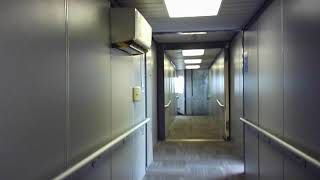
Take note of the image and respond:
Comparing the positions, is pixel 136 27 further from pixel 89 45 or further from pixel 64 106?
pixel 64 106

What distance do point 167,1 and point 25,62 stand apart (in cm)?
211

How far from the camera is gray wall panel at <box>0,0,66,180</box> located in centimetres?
132

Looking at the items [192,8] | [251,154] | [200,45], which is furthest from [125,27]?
[200,45]

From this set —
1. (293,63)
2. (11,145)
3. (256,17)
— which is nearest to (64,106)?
(11,145)

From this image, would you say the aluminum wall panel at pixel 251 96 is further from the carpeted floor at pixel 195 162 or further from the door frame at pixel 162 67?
the door frame at pixel 162 67

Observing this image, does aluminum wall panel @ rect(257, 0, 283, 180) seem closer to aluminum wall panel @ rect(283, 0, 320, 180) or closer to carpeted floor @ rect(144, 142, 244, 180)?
aluminum wall panel @ rect(283, 0, 320, 180)

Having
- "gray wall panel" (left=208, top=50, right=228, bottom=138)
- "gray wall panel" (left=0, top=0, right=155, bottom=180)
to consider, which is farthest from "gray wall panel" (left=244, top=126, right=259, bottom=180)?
"gray wall panel" (left=208, top=50, right=228, bottom=138)

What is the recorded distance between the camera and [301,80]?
86.9 inches

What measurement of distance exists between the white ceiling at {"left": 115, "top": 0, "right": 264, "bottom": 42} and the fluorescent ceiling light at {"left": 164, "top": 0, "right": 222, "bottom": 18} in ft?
0.23

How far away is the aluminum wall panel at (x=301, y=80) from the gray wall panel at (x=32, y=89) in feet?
5.16

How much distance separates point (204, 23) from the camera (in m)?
4.43

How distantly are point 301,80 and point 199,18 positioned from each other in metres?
2.15

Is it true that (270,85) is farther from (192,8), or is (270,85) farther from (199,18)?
(199,18)

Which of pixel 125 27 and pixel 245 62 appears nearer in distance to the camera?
pixel 125 27
